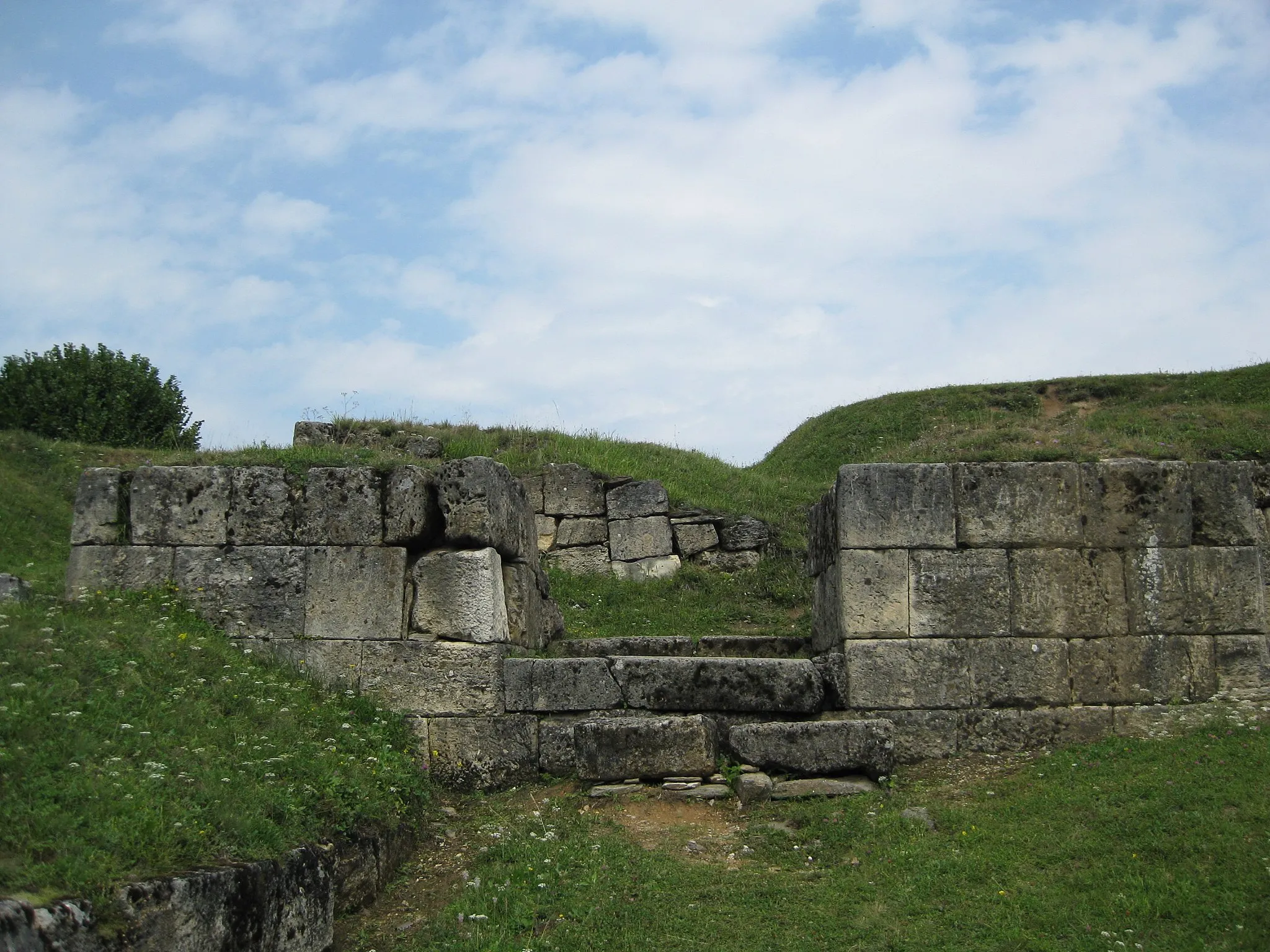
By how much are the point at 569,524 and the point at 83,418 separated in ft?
43.1

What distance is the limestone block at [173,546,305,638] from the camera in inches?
399

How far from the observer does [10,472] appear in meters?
19.6

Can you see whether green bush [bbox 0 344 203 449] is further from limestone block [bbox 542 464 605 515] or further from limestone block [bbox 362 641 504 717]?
limestone block [bbox 362 641 504 717]

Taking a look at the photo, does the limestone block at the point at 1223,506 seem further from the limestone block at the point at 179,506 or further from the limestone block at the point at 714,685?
the limestone block at the point at 179,506

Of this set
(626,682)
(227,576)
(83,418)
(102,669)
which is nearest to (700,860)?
(626,682)

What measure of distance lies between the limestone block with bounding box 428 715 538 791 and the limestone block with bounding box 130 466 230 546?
8.85ft

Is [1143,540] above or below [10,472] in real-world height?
below

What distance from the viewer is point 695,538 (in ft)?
58.3

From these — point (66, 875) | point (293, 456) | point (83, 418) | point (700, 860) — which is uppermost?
point (83, 418)

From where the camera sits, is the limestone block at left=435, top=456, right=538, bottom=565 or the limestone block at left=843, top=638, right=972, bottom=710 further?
the limestone block at left=435, top=456, right=538, bottom=565

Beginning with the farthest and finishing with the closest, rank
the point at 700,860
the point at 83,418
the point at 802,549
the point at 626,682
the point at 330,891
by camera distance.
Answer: the point at 83,418
the point at 802,549
the point at 626,682
the point at 700,860
the point at 330,891

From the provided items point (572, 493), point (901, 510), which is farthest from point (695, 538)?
point (901, 510)

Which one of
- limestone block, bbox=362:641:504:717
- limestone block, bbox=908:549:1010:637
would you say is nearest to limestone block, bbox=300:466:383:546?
limestone block, bbox=362:641:504:717

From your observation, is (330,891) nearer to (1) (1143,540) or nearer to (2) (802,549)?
(1) (1143,540)
